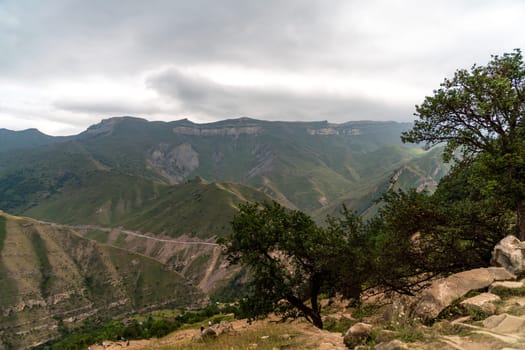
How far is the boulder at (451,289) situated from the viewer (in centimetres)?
1453

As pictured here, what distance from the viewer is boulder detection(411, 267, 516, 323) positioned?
1453cm

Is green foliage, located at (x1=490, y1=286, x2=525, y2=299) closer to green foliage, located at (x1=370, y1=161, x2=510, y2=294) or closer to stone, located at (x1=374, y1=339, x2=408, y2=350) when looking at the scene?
green foliage, located at (x1=370, y1=161, x2=510, y2=294)

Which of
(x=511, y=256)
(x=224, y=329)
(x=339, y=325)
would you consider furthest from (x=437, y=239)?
(x=224, y=329)

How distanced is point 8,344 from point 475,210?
22125 centimetres

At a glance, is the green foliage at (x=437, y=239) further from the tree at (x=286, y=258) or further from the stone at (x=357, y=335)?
the stone at (x=357, y=335)

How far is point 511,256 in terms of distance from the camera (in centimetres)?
1625

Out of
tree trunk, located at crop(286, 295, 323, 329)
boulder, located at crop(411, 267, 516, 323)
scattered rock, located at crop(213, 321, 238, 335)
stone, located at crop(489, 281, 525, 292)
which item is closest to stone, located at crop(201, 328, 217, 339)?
scattered rock, located at crop(213, 321, 238, 335)

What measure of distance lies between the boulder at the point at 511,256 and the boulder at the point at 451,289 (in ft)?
1.63

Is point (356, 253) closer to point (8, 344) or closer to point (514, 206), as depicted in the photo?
point (514, 206)

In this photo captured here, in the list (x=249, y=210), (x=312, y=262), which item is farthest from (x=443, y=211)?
(x=249, y=210)

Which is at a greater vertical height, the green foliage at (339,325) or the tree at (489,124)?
the tree at (489,124)

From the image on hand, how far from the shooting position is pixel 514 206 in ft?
62.7

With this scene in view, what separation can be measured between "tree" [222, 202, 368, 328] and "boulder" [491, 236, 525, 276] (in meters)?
10.0

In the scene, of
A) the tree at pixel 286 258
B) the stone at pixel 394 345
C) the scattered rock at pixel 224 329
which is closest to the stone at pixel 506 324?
the stone at pixel 394 345
